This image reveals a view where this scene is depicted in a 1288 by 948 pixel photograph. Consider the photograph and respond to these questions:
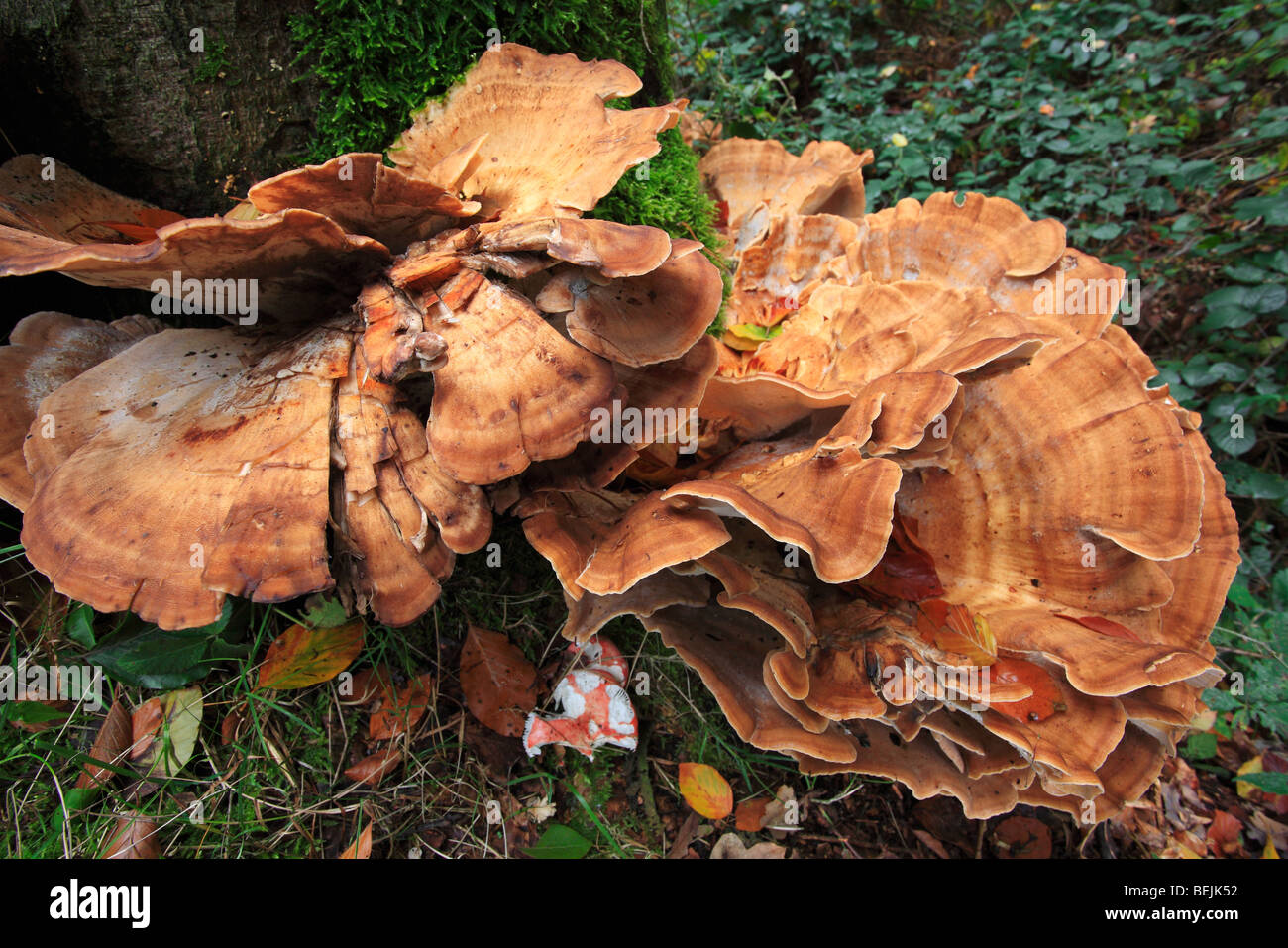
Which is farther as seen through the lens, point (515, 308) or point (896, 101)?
point (896, 101)

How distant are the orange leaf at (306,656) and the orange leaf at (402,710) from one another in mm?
257

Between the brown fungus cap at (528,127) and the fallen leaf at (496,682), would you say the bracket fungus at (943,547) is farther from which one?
the brown fungus cap at (528,127)

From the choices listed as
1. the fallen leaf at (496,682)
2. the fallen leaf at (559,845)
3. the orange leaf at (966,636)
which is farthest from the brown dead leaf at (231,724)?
the orange leaf at (966,636)

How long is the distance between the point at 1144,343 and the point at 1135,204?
1.26 meters

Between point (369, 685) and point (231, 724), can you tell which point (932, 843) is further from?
point (231, 724)

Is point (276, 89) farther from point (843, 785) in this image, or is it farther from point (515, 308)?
point (843, 785)

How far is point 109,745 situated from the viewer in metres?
2.65

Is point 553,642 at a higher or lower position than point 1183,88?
lower

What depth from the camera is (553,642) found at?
3.08m

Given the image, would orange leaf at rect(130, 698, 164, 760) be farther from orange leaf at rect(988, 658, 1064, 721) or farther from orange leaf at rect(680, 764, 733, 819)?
orange leaf at rect(988, 658, 1064, 721)

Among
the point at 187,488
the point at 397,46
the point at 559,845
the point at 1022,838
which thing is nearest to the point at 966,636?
the point at 1022,838

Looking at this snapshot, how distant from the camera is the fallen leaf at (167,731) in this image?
2.61 meters

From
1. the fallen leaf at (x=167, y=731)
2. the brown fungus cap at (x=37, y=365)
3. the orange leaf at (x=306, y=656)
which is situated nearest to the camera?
the brown fungus cap at (x=37, y=365)

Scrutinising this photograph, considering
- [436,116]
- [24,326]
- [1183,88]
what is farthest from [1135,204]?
[24,326]
